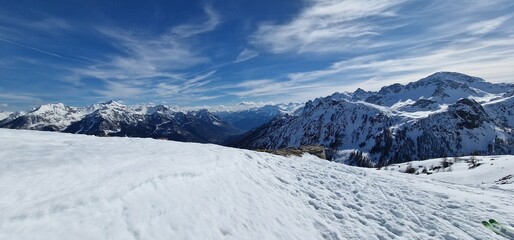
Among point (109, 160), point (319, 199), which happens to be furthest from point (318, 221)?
point (109, 160)

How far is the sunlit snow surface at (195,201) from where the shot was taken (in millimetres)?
7191

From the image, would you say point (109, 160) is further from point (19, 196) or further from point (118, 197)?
point (19, 196)

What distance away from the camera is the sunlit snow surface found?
7.19 meters

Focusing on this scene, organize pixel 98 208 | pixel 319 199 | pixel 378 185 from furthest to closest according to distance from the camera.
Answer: pixel 378 185
pixel 319 199
pixel 98 208

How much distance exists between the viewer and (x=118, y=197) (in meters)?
8.37

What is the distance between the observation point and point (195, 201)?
1018cm

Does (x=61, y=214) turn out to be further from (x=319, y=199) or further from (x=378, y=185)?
(x=378, y=185)

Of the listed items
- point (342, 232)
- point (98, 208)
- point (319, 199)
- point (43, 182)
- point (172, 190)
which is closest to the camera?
point (98, 208)

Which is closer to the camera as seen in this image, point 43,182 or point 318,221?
point 43,182

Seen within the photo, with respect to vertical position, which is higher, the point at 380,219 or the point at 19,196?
the point at 19,196

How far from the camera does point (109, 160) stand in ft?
37.3

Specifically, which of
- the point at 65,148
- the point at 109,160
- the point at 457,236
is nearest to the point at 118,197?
the point at 109,160

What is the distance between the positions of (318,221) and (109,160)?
8.21 meters

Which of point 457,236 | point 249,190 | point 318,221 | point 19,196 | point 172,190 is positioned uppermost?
point 19,196
